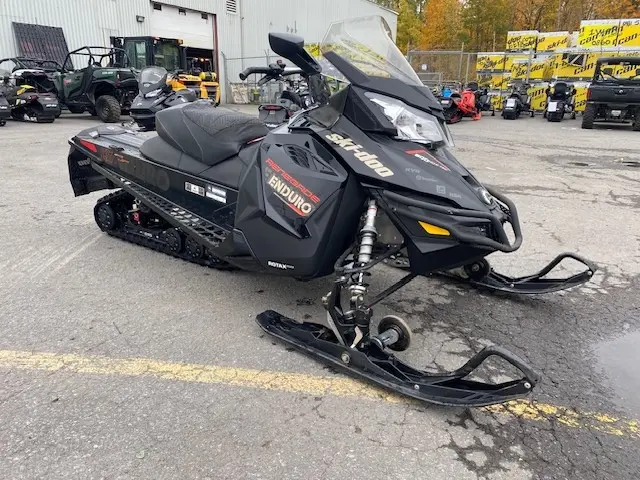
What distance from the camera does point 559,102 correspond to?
1934cm

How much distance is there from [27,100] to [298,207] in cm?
1404

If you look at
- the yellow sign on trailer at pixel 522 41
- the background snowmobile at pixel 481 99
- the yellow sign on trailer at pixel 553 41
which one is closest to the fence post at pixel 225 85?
the background snowmobile at pixel 481 99

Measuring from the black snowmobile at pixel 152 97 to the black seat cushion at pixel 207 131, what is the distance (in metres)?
7.75

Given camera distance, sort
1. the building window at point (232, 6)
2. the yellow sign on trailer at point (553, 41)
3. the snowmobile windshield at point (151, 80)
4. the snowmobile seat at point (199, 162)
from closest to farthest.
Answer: the snowmobile seat at point (199, 162) → the snowmobile windshield at point (151, 80) → the yellow sign on trailer at point (553, 41) → the building window at point (232, 6)

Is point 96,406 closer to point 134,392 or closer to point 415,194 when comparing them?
point 134,392

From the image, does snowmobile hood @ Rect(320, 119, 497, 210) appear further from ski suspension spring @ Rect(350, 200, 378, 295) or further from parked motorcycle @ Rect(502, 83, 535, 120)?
parked motorcycle @ Rect(502, 83, 535, 120)

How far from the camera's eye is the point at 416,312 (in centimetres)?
350

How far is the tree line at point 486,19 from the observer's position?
120ft

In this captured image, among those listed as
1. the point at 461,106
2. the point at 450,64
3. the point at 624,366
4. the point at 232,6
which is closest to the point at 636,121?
the point at 461,106

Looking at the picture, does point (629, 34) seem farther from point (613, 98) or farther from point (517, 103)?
point (613, 98)

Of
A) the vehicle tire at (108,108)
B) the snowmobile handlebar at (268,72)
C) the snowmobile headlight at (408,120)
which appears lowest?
the vehicle tire at (108,108)

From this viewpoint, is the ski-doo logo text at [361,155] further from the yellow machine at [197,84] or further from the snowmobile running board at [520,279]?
the yellow machine at [197,84]

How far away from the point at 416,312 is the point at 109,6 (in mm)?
21299

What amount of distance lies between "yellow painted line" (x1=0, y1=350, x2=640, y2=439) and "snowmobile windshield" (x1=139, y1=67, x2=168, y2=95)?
1021 centimetres
